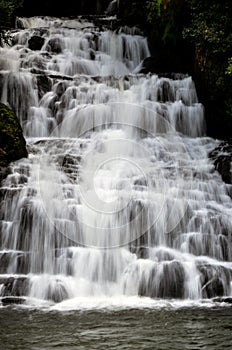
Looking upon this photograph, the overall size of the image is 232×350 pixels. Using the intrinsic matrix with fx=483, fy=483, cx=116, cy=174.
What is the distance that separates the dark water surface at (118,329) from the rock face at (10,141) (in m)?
4.79

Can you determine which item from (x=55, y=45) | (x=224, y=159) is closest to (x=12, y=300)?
(x=224, y=159)

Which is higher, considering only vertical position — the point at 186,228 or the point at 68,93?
the point at 68,93

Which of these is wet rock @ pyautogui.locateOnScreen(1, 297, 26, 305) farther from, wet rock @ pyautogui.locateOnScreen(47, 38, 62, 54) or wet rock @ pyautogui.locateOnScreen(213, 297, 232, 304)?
wet rock @ pyautogui.locateOnScreen(47, 38, 62, 54)

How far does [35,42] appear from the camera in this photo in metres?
17.8

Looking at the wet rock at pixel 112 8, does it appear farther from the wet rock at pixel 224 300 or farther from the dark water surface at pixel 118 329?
the dark water surface at pixel 118 329

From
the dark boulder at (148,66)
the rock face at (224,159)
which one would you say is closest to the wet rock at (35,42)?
the dark boulder at (148,66)

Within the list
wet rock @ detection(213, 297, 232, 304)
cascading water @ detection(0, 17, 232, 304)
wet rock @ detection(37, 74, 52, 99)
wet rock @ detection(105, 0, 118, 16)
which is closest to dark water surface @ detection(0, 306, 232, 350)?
wet rock @ detection(213, 297, 232, 304)

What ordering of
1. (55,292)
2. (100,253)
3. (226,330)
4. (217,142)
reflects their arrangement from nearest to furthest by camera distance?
(226,330), (55,292), (100,253), (217,142)

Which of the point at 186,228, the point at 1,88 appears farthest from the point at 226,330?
the point at 1,88

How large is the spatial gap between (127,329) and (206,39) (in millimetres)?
10430

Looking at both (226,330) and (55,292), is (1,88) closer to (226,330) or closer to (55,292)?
(55,292)

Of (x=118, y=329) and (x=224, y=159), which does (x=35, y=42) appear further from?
(x=118, y=329)

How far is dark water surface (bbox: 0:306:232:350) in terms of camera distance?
539cm

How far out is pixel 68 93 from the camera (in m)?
14.4
